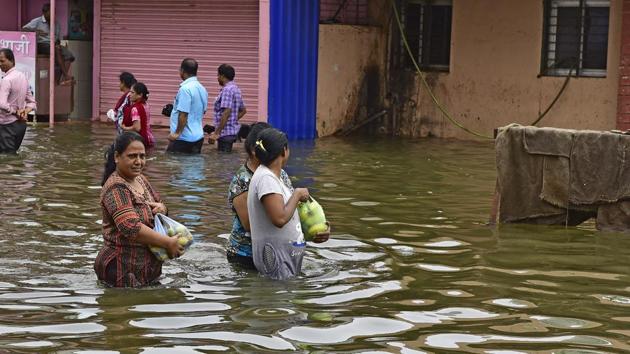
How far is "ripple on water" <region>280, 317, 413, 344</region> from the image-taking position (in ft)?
23.0

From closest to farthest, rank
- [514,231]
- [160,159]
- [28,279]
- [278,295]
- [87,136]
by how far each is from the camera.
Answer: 1. [278,295]
2. [28,279]
3. [514,231]
4. [160,159]
5. [87,136]

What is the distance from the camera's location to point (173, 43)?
71.2 ft

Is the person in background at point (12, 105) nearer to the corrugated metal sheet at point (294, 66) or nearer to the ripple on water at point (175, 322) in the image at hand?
the corrugated metal sheet at point (294, 66)

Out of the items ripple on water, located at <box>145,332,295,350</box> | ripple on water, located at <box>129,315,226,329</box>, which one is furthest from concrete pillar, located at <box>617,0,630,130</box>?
ripple on water, located at <box>145,332,295,350</box>

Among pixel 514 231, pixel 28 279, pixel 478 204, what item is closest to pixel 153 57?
pixel 478 204

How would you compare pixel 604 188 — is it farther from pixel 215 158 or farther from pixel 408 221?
pixel 215 158

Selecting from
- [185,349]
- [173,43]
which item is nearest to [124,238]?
[185,349]

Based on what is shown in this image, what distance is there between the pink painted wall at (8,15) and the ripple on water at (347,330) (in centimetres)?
1714

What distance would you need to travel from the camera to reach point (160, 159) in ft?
53.0

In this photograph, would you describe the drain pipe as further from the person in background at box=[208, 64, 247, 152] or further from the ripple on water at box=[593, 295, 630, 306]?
the ripple on water at box=[593, 295, 630, 306]

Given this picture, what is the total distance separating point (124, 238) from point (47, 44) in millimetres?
14672

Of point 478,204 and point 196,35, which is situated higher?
point 196,35

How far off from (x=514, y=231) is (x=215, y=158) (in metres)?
6.43

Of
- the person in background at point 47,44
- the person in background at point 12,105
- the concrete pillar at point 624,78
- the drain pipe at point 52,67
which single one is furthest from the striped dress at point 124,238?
the person in background at point 47,44
